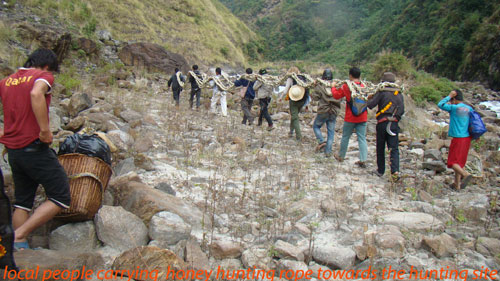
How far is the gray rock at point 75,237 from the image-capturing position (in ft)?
8.67

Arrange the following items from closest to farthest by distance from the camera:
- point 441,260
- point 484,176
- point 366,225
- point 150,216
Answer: point 441,260 < point 150,216 < point 366,225 < point 484,176

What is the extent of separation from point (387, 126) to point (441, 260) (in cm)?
240

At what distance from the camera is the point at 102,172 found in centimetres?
301

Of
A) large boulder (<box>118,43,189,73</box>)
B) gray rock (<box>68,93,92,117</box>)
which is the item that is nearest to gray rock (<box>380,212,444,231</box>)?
gray rock (<box>68,93,92,117</box>)

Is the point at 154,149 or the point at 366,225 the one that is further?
the point at 154,149

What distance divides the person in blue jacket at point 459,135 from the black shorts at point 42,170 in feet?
15.8

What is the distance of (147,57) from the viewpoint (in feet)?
59.0

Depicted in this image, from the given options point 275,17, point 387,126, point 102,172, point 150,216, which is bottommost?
point 150,216

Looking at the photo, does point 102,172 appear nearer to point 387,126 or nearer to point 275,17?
point 387,126

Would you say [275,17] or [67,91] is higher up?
[275,17]

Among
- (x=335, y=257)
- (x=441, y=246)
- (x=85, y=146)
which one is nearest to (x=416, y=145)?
(x=441, y=246)

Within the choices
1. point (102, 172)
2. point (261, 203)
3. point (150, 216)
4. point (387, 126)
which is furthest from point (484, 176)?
point (102, 172)

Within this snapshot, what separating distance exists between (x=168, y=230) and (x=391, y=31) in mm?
43300

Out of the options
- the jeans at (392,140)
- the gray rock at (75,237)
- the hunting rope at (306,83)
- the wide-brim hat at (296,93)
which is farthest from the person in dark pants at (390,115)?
the gray rock at (75,237)
